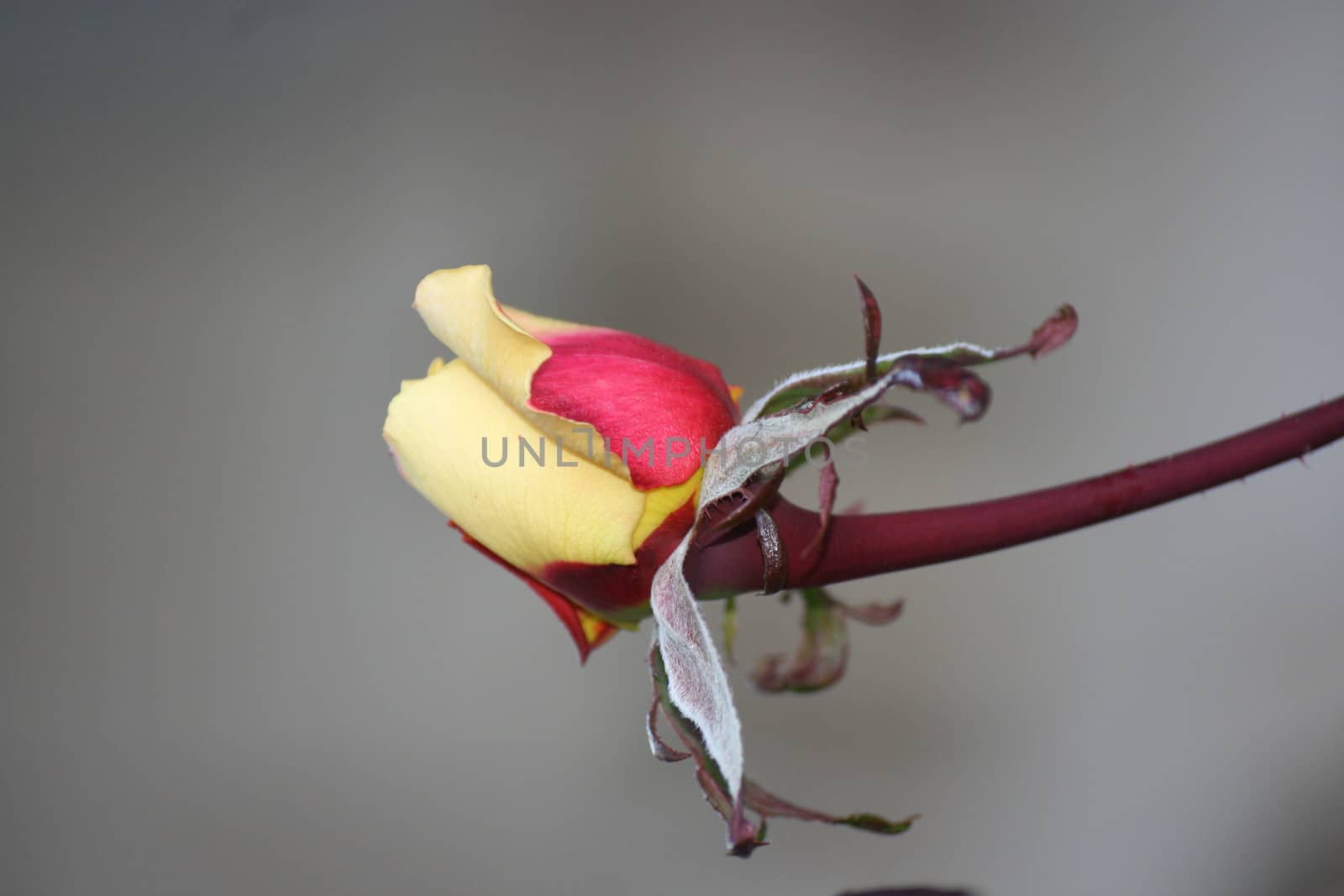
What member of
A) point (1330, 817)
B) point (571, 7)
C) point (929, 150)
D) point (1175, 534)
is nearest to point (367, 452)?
point (571, 7)

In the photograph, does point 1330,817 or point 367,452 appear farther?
point 367,452

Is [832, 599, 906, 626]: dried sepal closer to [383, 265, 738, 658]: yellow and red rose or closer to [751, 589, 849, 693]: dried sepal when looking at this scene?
[751, 589, 849, 693]: dried sepal

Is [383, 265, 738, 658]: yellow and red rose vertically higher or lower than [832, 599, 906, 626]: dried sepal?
higher

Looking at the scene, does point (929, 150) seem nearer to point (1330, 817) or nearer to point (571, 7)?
point (571, 7)

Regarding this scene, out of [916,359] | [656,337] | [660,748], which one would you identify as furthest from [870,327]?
[656,337]

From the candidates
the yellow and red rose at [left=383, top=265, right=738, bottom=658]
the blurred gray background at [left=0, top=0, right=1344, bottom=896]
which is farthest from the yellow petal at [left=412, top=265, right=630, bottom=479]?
the blurred gray background at [left=0, top=0, right=1344, bottom=896]

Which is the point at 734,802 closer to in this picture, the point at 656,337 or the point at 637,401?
the point at 637,401

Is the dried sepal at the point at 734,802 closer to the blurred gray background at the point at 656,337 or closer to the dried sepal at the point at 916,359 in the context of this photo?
the dried sepal at the point at 916,359
